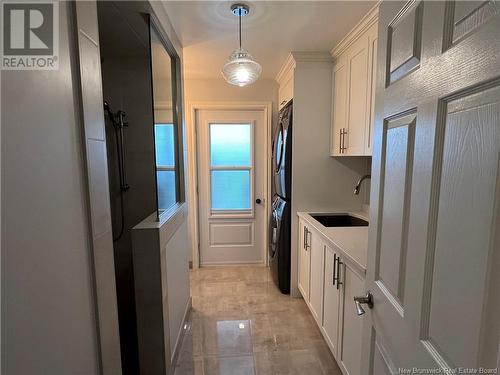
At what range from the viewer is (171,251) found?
1945 mm

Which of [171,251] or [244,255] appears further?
[244,255]

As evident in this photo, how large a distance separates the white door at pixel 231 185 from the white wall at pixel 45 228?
2.69 m

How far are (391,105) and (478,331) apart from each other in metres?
0.66

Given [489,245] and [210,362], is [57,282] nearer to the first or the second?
Answer: [489,245]

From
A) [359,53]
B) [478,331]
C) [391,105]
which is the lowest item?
[478,331]

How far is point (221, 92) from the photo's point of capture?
3.38 metres

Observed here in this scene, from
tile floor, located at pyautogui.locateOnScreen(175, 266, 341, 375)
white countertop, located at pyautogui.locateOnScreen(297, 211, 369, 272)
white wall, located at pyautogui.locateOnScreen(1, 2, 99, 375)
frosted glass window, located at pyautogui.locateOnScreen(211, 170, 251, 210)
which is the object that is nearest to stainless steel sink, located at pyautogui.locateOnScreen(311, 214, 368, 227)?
white countertop, located at pyautogui.locateOnScreen(297, 211, 369, 272)

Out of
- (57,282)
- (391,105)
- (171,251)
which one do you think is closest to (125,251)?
(171,251)

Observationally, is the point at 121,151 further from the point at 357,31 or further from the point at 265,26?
the point at 357,31

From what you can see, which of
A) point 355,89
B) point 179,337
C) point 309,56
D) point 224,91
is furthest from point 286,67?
point 179,337

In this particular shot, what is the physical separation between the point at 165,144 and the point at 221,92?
64.5 inches

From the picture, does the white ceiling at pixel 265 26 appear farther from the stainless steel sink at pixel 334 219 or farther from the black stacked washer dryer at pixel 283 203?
the stainless steel sink at pixel 334 219

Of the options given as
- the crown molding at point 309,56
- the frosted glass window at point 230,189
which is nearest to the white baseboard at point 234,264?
the frosted glass window at point 230,189

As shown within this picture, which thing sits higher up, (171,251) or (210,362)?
(171,251)
